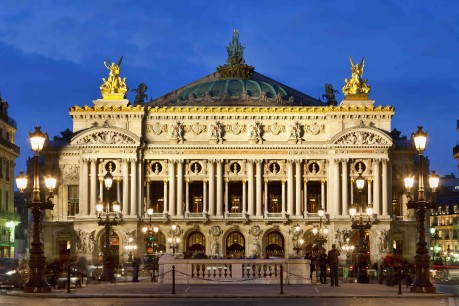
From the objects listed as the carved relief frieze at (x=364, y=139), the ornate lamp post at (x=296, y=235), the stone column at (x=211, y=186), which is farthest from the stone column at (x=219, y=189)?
the carved relief frieze at (x=364, y=139)

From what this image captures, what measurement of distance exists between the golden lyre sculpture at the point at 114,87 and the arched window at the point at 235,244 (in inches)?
819

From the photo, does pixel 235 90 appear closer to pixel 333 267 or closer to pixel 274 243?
pixel 274 243

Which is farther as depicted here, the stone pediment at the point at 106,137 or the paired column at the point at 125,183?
the stone pediment at the point at 106,137

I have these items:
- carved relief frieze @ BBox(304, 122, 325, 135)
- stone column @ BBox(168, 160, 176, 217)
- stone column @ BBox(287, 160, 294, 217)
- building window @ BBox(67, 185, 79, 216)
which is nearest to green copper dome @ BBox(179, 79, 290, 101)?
carved relief frieze @ BBox(304, 122, 325, 135)

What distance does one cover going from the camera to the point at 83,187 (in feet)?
402

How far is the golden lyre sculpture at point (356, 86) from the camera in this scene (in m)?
127

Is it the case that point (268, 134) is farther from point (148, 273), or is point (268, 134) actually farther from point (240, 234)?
point (148, 273)

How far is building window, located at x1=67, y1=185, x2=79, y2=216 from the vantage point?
12562 cm

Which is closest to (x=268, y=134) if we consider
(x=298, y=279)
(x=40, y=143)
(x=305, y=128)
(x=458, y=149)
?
(x=305, y=128)

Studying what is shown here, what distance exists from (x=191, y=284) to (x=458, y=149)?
49567 millimetres

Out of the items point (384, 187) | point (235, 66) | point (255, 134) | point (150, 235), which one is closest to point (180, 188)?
point (255, 134)

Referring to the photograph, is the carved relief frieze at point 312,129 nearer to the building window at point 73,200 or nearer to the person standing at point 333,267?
the building window at point 73,200

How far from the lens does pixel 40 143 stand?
5284 cm

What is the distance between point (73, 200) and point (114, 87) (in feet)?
46.1
